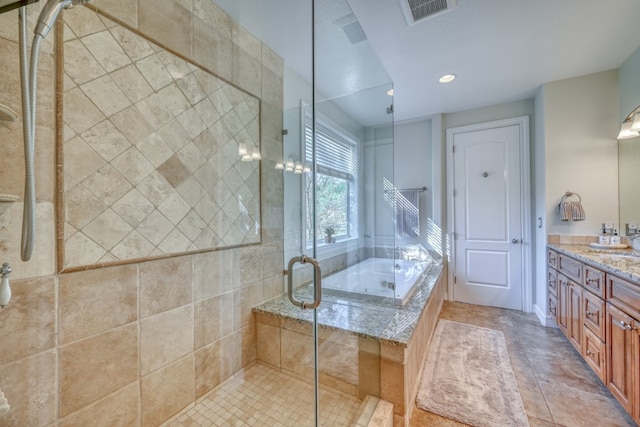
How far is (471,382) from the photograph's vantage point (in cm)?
179

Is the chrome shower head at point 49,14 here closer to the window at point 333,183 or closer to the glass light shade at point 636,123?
the window at point 333,183

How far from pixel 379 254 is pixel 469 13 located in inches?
83.6

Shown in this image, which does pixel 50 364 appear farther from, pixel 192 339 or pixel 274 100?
pixel 274 100

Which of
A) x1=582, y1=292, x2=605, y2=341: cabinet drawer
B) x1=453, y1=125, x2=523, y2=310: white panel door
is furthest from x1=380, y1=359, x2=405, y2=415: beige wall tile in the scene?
x1=453, y1=125, x2=523, y2=310: white panel door

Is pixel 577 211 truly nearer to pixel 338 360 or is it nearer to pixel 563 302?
pixel 563 302

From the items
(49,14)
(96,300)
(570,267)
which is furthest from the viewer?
(570,267)

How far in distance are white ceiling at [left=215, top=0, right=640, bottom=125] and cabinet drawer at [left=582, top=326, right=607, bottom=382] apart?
2179 mm

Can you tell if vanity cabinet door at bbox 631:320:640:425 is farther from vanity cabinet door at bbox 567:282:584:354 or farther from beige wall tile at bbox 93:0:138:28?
beige wall tile at bbox 93:0:138:28

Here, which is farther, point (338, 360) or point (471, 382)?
point (471, 382)

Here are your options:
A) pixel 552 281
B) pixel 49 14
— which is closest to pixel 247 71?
pixel 49 14

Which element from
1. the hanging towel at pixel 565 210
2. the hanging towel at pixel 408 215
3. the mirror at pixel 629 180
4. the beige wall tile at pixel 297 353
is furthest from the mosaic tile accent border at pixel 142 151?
the mirror at pixel 629 180

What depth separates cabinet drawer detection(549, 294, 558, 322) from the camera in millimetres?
2520

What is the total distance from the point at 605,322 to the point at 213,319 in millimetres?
2409

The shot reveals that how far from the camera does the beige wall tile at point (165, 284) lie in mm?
1224
